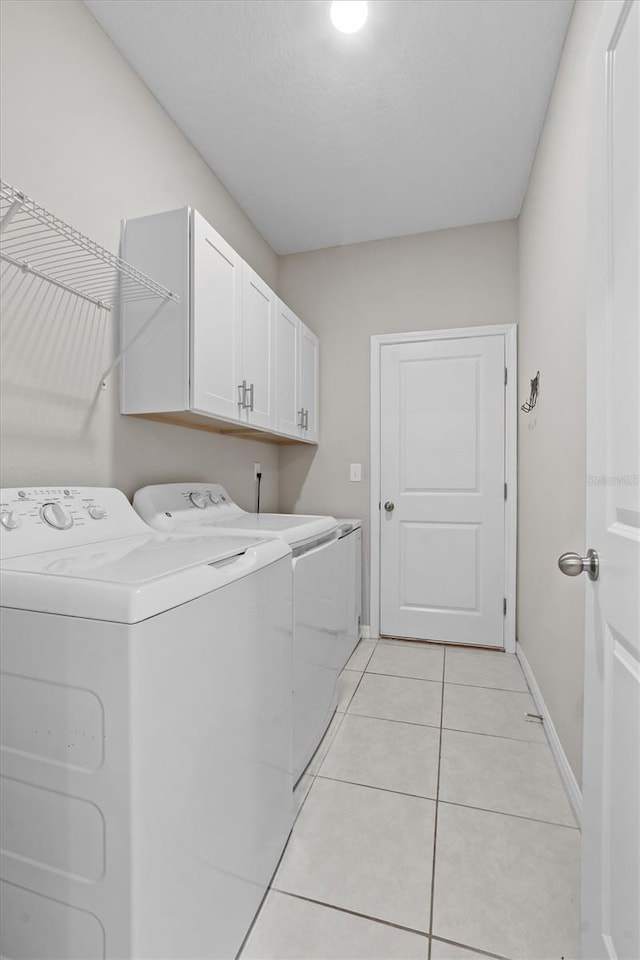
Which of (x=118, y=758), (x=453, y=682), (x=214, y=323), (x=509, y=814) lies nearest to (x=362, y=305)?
(x=214, y=323)

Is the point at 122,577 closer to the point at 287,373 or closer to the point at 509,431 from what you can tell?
the point at 287,373

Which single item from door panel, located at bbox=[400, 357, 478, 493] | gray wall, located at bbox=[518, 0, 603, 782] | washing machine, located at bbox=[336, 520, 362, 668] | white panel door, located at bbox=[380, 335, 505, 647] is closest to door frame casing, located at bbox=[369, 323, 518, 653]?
white panel door, located at bbox=[380, 335, 505, 647]

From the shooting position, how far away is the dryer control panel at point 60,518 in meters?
1.16

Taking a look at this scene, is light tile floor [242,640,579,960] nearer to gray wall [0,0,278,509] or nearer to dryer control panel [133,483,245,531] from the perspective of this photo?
dryer control panel [133,483,245,531]

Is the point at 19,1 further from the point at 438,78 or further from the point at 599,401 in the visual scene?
the point at 599,401

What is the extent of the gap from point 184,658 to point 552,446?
1.69 m

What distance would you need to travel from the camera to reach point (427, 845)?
136 cm

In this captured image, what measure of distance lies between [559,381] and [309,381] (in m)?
1.64

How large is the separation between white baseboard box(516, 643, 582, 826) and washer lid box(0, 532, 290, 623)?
4.17 feet

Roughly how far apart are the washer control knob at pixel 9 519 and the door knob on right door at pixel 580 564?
1.26 metres

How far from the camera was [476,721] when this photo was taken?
204 centimetres

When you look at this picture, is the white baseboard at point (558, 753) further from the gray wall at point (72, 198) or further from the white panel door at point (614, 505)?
the gray wall at point (72, 198)

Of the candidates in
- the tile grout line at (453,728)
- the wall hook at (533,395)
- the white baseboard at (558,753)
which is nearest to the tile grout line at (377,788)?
the white baseboard at (558,753)

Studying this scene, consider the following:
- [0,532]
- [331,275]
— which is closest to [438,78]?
[331,275]
